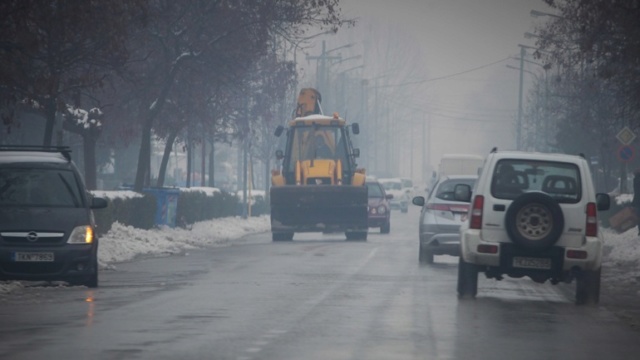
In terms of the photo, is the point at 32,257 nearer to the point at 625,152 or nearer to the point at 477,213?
the point at 477,213

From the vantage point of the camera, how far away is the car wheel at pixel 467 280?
18.5 m

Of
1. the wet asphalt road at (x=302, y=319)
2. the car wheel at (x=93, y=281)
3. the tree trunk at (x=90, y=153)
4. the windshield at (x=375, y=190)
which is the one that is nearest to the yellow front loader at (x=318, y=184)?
the windshield at (x=375, y=190)

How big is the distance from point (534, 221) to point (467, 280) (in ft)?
4.62

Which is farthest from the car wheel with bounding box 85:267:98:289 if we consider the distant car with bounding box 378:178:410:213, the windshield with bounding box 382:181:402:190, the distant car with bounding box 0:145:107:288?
the windshield with bounding box 382:181:402:190

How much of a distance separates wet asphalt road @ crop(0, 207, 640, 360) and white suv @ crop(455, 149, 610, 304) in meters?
0.48

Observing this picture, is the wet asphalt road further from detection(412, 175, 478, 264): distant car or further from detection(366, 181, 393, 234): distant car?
detection(366, 181, 393, 234): distant car

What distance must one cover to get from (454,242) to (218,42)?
14.9 metres

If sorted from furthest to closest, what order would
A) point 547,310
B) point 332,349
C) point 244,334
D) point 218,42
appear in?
1. point 218,42
2. point 547,310
3. point 244,334
4. point 332,349

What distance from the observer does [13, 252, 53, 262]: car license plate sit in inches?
727

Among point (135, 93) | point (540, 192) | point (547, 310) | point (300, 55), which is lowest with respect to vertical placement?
point (547, 310)

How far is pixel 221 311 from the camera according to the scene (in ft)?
52.4

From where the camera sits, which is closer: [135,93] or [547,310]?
[547,310]

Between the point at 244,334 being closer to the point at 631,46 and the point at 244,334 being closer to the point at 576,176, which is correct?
the point at 576,176

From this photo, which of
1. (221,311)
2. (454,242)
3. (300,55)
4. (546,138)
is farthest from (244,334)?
(300,55)
